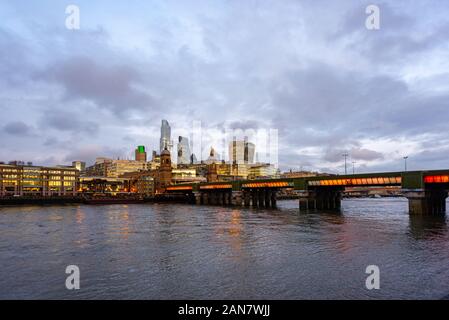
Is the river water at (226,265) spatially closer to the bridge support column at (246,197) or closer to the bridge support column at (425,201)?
the bridge support column at (425,201)

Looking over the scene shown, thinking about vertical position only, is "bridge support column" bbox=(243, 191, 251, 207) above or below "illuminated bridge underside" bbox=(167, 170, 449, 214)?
below

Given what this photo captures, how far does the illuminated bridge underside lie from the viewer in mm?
84438

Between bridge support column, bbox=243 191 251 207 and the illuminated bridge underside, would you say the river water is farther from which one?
bridge support column, bbox=243 191 251 207

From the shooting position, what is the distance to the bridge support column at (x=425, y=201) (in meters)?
84.7

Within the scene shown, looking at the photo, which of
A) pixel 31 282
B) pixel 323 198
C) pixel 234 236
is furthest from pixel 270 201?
pixel 31 282

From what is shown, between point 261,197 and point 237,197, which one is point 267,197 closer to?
point 261,197

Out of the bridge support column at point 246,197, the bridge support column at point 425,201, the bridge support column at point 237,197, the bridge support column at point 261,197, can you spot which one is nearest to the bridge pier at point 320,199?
the bridge support column at point 425,201

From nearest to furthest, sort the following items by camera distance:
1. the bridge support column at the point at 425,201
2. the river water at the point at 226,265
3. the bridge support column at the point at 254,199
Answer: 1. the river water at the point at 226,265
2. the bridge support column at the point at 425,201
3. the bridge support column at the point at 254,199

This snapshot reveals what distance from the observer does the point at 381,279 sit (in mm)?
26844

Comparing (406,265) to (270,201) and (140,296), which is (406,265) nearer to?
(140,296)

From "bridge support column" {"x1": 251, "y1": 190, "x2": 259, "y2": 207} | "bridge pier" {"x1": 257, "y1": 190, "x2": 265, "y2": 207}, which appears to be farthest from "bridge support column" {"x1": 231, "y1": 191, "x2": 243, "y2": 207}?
"bridge pier" {"x1": 257, "y1": 190, "x2": 265, "y2": 207}

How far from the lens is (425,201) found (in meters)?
84.8

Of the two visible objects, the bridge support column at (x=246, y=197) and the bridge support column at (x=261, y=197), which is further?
the bridge support column at (x=246, y=197)

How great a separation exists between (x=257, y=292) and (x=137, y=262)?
1452cm
